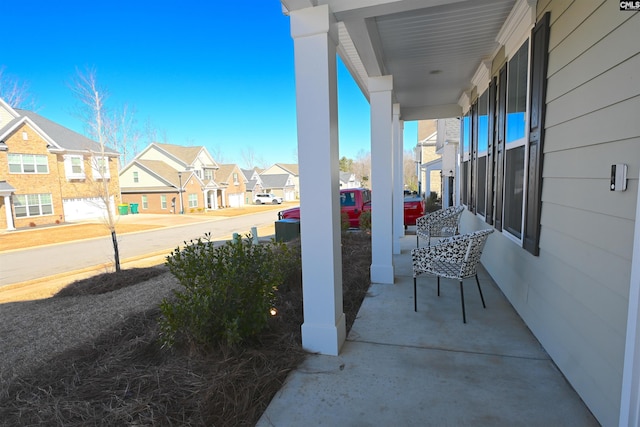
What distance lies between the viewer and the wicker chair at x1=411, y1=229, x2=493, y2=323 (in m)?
3.36

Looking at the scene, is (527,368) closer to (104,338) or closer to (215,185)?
(104,338)

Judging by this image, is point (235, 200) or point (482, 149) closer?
point (482, 149)

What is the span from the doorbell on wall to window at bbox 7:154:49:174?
81.9 feet

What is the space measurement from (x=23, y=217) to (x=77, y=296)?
18503mm

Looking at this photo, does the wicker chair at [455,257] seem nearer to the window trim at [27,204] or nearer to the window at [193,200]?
the window trim at [27,204]

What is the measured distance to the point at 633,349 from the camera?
1.50 metres

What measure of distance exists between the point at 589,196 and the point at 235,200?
120ft

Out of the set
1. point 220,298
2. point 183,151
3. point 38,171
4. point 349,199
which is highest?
point 183,151

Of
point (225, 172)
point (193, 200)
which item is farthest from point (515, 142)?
point (225, 172)

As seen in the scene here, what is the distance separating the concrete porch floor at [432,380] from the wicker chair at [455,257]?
1.35 ft

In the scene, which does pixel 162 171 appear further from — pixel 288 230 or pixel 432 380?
pixel 432 380

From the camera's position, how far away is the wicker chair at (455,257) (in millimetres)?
3361

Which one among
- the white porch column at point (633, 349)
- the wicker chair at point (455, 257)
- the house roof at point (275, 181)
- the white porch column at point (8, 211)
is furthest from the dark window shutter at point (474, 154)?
the house roof at point (275, 181)

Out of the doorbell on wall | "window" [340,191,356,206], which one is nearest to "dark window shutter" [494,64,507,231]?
the doorbell on wall
